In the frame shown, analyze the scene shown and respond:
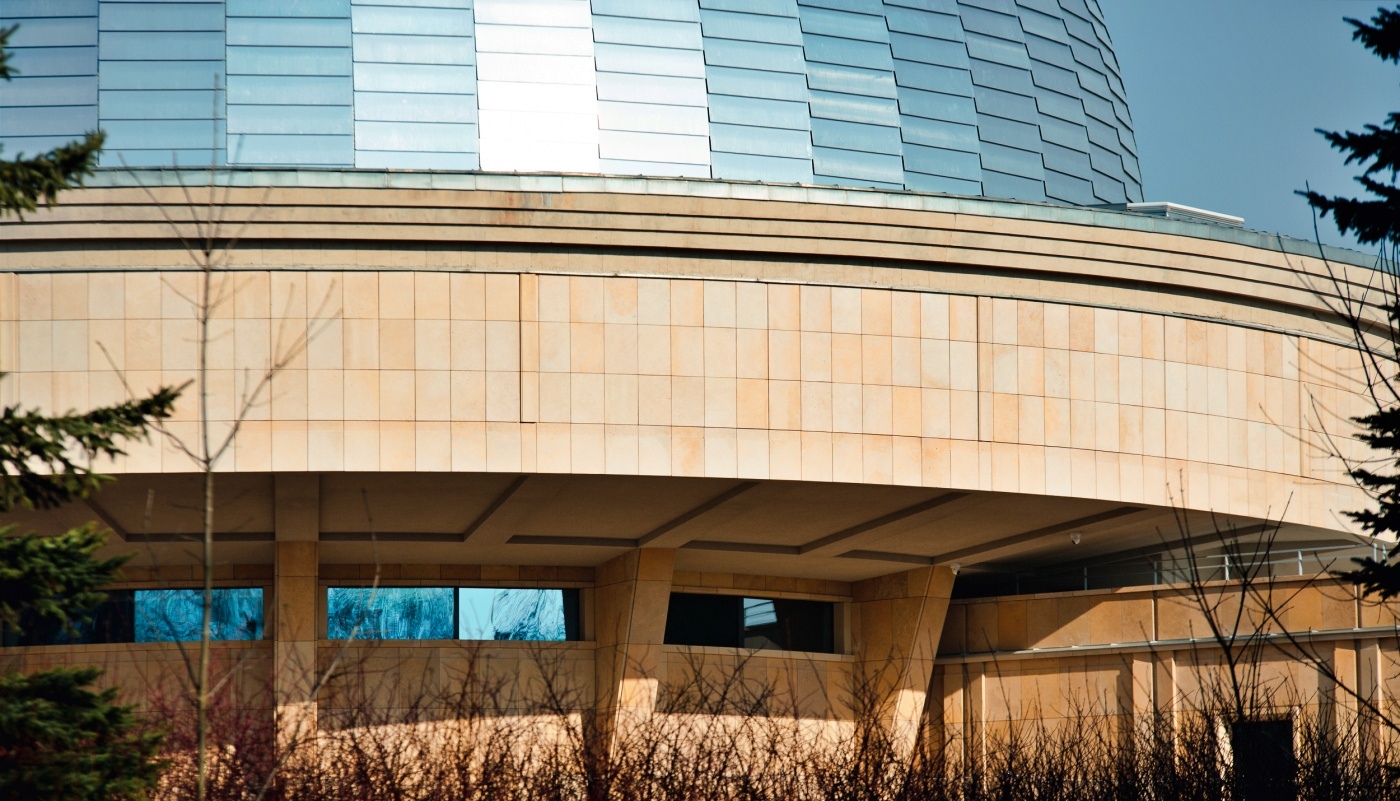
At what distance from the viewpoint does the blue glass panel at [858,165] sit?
2666 cm

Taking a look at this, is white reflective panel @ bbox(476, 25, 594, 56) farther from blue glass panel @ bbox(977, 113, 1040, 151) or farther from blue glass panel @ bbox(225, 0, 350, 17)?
blue glass panel @ bbox(977, 113, 1040, 151)

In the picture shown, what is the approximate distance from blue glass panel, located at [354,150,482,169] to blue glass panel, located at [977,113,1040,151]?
9442 mm

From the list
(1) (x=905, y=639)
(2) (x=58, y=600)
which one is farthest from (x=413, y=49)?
(1) (x=905, y=639)

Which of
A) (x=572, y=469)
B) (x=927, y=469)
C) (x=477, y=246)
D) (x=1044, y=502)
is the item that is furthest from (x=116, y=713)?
(x=1044, y=502)

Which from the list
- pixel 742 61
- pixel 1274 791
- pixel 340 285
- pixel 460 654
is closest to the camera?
pixel 1274 791

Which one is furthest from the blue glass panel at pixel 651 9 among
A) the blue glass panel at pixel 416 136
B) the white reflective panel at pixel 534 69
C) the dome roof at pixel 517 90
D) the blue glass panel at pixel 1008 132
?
the blue glass panel at pixel 1008 132

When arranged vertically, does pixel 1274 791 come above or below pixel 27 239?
below

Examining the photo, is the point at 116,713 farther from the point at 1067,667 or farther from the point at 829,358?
the point at 1067,667

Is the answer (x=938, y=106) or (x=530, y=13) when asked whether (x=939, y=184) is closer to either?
(x=938, y=106)

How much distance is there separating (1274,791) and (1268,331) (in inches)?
404

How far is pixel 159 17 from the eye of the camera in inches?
1028

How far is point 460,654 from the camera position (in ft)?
99.1

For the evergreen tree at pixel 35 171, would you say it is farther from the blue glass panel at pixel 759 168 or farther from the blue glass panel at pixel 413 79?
the blue glass panel at pixel 759 168

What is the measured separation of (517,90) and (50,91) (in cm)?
750
